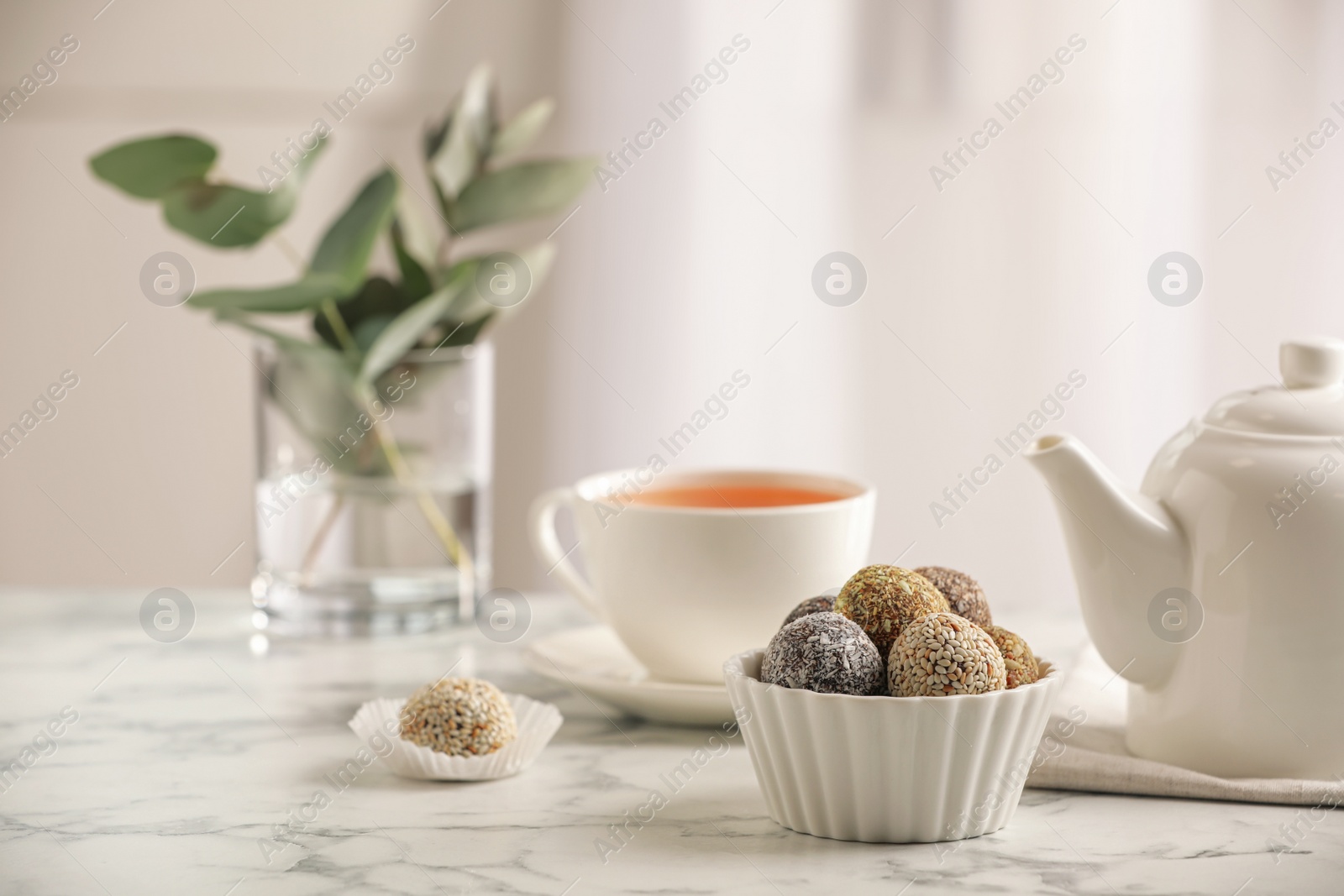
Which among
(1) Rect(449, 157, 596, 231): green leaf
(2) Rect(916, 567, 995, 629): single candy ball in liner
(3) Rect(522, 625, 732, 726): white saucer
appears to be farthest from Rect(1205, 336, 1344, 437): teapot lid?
(1) Rect(449, 157, 596, 231): green leaf

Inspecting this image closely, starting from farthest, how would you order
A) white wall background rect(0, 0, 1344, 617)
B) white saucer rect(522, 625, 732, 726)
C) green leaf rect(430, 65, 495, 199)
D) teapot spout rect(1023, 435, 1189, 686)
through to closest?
white wall background rect(0, 0, 1344, 617) → green leaf rect(430, 65, 495, 199) → white saucer rect(522, 625, 732, 726) → teapot spout rect(1023, 435, 1189, 686)

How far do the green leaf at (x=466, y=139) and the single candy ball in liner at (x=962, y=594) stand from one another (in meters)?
0.62

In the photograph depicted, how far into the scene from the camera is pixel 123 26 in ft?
6.67

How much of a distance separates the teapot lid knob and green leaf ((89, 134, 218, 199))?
0.79 m

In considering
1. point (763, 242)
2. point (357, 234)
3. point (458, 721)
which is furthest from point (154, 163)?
point (763, 242)

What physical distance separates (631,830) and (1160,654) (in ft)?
1.00

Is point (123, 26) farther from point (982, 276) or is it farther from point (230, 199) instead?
point (982, 276)

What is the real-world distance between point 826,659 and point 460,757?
239 mm

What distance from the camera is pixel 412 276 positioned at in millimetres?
1126

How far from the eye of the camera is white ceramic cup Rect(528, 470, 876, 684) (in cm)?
82

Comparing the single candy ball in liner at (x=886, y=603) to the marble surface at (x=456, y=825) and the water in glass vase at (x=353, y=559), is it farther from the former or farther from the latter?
the water in glass vase at (x=353, y=559)

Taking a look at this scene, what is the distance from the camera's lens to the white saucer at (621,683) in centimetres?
81

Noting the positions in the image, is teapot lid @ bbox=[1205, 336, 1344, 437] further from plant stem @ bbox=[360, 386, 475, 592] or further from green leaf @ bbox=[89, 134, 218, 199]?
green leaf @ bbox=[89, 134, 218, 199]

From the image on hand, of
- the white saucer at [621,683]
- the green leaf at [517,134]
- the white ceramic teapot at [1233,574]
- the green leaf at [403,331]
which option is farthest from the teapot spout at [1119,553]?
the green leaf at [517,134]
